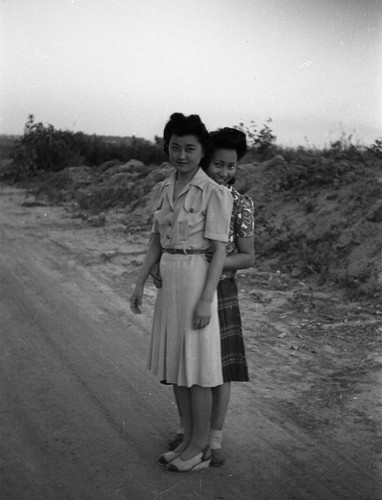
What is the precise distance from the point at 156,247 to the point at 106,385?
1.37 meters

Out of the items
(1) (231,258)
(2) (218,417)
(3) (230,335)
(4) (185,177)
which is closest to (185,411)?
(2) (218,417)

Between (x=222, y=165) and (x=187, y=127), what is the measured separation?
288 mm

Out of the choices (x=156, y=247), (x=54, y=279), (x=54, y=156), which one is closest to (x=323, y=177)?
(x=54, y=279)

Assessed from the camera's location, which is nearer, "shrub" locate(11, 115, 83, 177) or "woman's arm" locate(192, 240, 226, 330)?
"woman's arm" locate(192, 240, 226, 330)

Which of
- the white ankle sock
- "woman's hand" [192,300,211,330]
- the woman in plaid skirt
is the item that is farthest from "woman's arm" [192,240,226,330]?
the white ankle sock

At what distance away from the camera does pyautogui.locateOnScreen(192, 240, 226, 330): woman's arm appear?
3.19m

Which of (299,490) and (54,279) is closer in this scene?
(299,490)

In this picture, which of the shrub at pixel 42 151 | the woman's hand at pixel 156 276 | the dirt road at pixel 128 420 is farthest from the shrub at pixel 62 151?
the woman's hand at pixel 156 276

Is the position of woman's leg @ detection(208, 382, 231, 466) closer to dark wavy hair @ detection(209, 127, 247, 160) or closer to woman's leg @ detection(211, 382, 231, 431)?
woman's leg @ detection(211, 382, 231, 431)

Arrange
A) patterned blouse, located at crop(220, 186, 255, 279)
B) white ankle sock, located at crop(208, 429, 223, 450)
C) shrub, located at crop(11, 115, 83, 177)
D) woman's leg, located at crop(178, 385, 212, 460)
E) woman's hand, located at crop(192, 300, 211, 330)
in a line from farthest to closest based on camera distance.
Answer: shrub, located at crop(11, 115, 83, 177) < white ankle sock, located at crop(208, 429, 223, 450) < patterned blouse, located at crop(220, 186, 255, 279) < woman's leg, located at crop(178, 385, 212, 460) < woman's hand, located at crop(192, 300, 211, 330)

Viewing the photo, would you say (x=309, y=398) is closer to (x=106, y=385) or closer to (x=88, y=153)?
(x=106, y=385)

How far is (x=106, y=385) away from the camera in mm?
4473

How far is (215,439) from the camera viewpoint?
11.6 feet

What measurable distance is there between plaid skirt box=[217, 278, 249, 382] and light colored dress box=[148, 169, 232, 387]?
0.34ft
